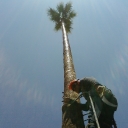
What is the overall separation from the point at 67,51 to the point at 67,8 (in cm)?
886

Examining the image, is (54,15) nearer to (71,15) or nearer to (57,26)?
(57,26)

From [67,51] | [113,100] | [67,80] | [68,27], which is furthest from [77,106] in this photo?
[68,27]

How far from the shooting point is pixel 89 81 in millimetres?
3545

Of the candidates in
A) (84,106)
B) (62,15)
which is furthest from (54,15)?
(84,106)

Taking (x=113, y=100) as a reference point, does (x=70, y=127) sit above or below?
below

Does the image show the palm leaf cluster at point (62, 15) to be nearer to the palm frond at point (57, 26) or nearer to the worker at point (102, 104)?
the palm frond at point (57, 26)

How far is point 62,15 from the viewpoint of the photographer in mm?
14359

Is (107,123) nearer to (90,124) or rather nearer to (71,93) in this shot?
(90,124)

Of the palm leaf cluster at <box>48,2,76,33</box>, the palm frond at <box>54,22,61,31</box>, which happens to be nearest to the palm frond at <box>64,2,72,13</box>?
the palm leaf cluster at <box>48,2,76,33</box>

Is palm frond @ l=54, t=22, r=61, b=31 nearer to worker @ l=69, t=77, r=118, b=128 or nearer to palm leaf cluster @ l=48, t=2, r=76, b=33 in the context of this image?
palm leaf cluster @ l=48, t=2, r=76, b=33

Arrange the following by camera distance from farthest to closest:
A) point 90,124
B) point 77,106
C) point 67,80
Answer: point 67,80, point 77,106, point 90,124

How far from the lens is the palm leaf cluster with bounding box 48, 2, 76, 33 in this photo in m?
14.1

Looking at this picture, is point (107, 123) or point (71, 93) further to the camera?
point (71, 93)

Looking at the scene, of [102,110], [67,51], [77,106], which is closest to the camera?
[102,110]
